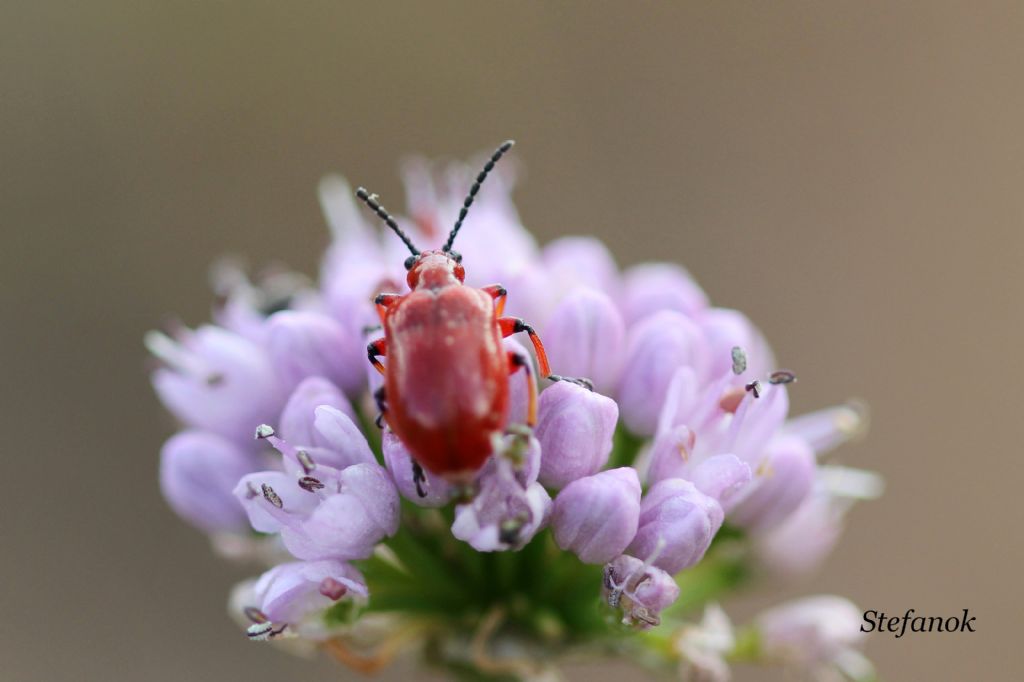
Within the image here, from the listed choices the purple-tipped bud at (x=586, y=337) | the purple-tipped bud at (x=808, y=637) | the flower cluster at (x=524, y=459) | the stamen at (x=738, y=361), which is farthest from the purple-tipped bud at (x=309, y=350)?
the purple-tipped bud at (x=808, y=637)

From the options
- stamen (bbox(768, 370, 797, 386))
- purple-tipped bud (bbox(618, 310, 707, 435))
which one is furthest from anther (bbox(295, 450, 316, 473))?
stamen (bbox(768, 370, 797, 386))

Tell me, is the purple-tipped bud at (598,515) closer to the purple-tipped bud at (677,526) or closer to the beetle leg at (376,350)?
the purple-tipped bud at (677,526)

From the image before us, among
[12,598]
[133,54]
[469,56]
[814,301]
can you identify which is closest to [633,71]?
[469,56]

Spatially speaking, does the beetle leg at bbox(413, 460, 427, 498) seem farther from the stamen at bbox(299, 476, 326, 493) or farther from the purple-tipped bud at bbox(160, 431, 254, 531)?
the purple-tipped bud at bbox(160, 431, 254, 531)

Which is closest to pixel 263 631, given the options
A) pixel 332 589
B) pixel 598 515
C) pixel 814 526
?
pixel 332 589

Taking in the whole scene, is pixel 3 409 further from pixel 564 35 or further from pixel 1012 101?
A: pixel 1012 101

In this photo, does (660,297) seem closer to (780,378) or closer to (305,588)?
(780,378)
